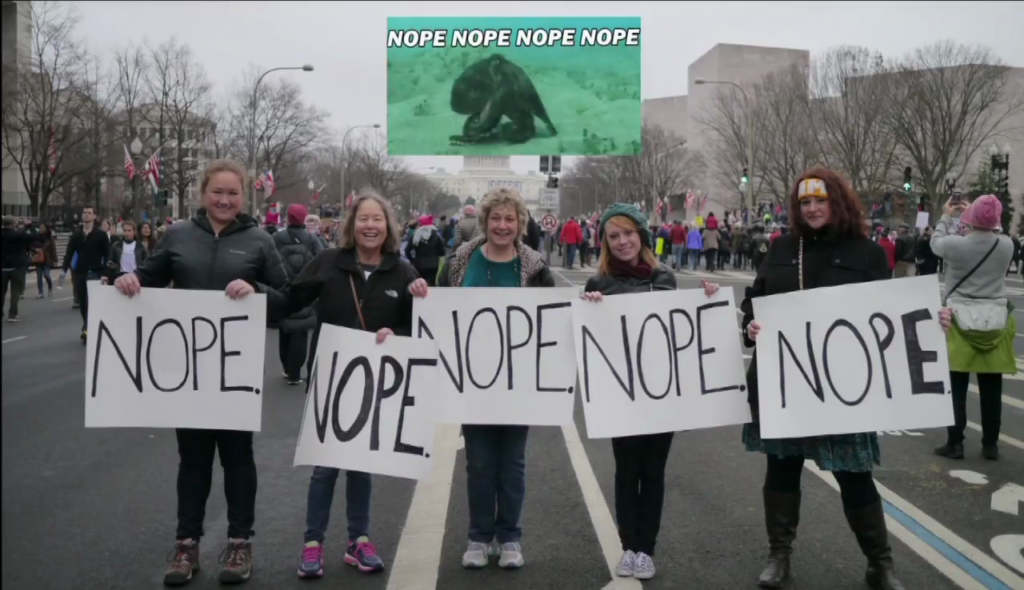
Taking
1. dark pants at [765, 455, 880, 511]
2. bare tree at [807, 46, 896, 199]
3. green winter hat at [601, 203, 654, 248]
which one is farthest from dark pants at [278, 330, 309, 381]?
bare tree at [807, 46, 896, 199]

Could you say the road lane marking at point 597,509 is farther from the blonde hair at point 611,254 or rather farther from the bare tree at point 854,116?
the bare tree at point 854,116

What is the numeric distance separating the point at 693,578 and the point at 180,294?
2786 mm

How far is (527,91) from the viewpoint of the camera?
27594mm

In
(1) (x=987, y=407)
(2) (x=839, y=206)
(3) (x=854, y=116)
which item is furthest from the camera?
(3) (x=854, y=116)

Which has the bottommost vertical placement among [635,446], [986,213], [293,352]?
[293,352]

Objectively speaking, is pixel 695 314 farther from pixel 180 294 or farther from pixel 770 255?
pixel 180 294

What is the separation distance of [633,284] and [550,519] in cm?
164

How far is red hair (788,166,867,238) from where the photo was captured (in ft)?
14.9

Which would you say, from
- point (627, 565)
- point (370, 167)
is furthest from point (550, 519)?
point (370, 167)

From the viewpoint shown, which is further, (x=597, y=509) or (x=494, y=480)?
(x=597, y=509)

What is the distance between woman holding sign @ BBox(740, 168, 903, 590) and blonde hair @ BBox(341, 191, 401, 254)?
1.80 metres

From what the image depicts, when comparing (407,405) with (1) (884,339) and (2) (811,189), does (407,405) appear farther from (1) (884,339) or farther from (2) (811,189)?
(1) (884,339)

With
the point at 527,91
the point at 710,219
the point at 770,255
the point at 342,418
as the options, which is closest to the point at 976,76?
the point at 527,91

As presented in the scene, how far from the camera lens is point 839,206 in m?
4.53
